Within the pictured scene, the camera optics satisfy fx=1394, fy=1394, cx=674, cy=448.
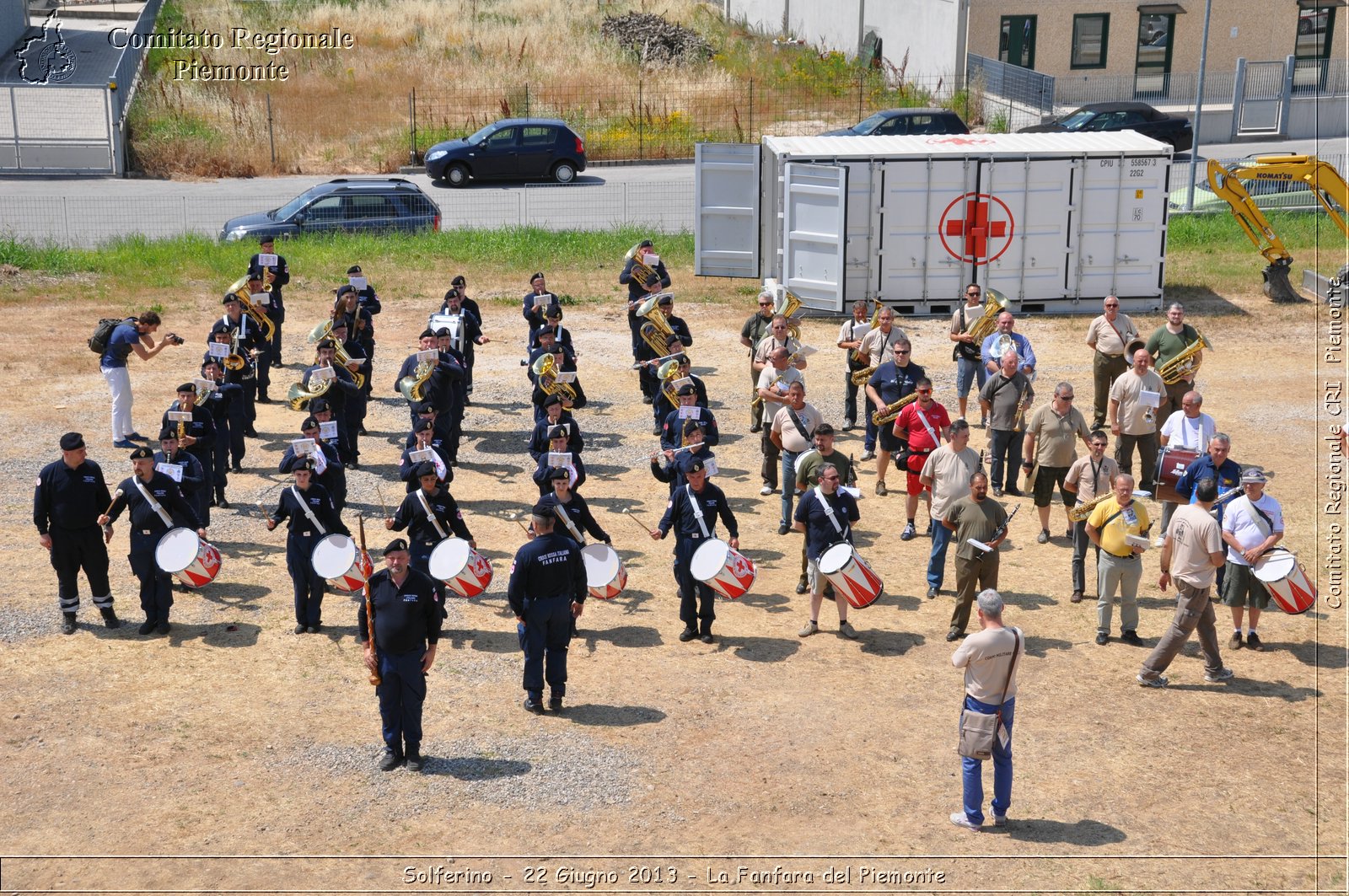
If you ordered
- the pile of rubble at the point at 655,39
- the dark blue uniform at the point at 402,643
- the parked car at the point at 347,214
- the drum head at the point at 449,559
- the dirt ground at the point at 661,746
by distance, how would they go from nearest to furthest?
the dirt ground at the point at 661,746, the dark blue uniform at the point at 402,643, the drum head at the point at 449,559, the parked car at the point at 347,214, the pile of rubble at the point at 655,39

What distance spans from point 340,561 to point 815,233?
12.8 meters

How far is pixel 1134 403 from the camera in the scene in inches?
→ 598

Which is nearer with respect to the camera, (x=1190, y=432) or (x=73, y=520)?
(x=73, y=520)

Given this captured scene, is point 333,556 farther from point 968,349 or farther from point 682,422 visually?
point 968,349

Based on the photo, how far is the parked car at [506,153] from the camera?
113 ft

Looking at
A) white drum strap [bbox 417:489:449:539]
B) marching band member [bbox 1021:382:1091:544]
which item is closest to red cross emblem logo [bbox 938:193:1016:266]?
marching band member [bbox 1021:382:1091:544]

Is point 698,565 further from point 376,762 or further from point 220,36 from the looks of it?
Result: point 220,36

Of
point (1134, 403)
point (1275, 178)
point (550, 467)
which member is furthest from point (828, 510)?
point (1275, 178)

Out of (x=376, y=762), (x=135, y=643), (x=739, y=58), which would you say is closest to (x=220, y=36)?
(x=739, y=58)

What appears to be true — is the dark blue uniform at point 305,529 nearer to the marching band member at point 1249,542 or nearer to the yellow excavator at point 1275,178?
the marching band member at point 1249,542

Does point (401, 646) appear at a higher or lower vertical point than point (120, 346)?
lower

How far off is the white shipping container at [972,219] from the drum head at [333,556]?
12.5 metres

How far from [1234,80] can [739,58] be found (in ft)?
50.0

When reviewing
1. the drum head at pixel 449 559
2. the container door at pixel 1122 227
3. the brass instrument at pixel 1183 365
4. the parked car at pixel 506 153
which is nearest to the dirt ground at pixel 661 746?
the drum head at pixel 449 559
